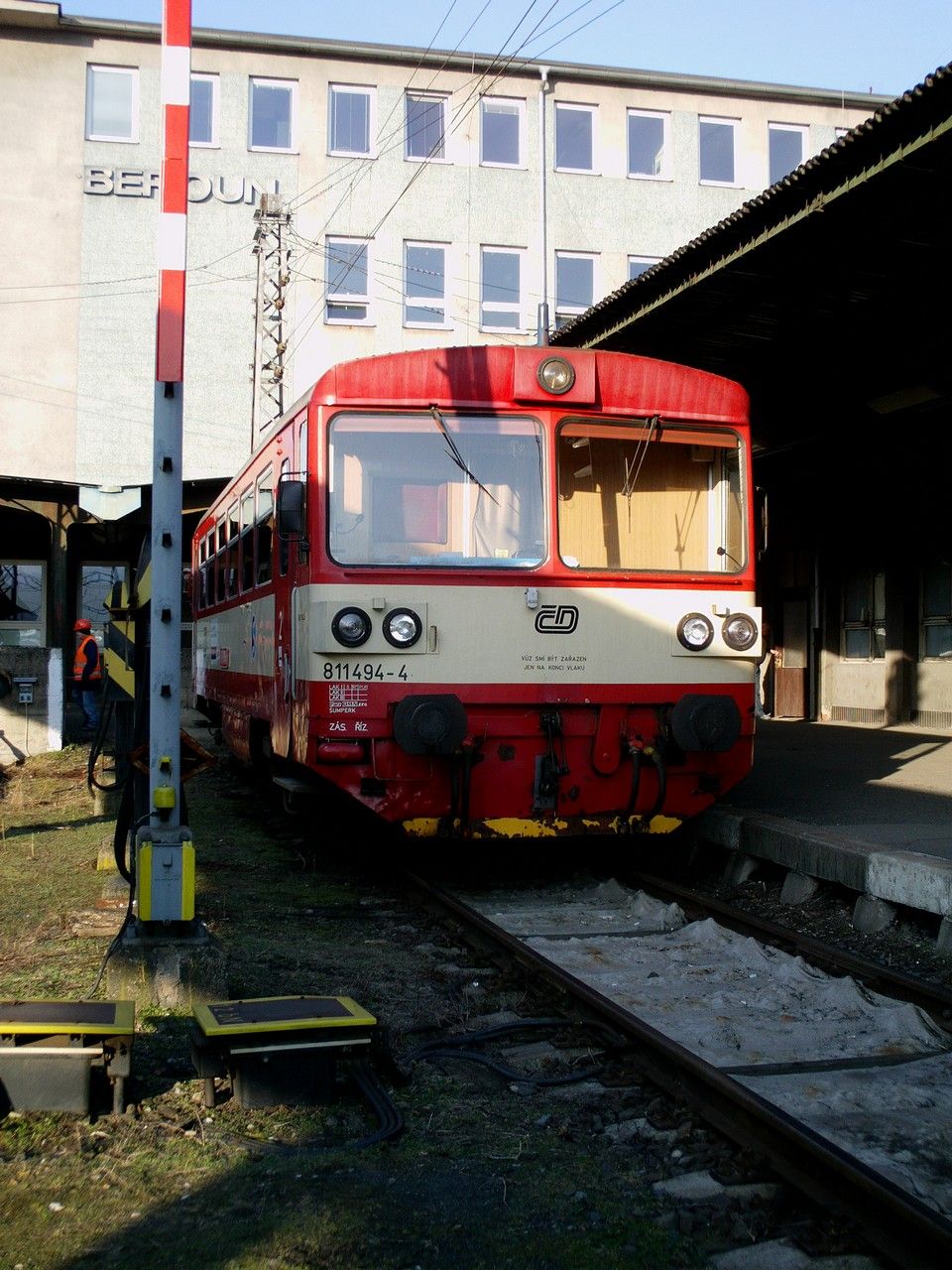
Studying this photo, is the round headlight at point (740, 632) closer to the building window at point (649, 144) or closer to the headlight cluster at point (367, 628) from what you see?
the headlight cluster at point (367, 628)

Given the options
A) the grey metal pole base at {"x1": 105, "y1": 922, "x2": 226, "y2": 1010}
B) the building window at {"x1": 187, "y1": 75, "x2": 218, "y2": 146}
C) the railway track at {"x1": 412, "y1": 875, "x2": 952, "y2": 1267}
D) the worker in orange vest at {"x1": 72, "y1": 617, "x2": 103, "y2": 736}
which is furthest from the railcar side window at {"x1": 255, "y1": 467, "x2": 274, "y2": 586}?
the building window at {"x1": 187, "y1": 75, "x2": 218, "y2": 146}

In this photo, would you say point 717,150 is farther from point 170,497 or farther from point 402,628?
point 170,497

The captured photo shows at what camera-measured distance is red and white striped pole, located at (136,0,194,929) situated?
5.21 metres

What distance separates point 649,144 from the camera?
35.1 meters

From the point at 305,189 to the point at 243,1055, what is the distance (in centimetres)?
3175

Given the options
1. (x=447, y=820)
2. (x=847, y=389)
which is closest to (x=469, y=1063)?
(x=447, y=820)

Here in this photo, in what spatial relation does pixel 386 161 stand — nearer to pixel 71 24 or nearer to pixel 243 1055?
pixel 71 24

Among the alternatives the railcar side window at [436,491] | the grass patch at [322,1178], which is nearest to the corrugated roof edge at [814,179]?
the railcar side window at [436,491]

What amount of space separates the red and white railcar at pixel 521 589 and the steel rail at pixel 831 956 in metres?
0.62

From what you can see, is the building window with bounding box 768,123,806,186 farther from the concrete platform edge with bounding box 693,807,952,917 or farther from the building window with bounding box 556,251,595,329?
the concrete platform edge with bounding box 693,807,952,917

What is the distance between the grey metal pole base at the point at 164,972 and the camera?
5066 mm

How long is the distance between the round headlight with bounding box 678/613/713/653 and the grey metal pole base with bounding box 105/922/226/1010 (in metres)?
3.70

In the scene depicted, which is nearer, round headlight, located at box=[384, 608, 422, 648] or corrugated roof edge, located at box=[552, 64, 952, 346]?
round headlight, located at box=[384, 608, 422, 648]

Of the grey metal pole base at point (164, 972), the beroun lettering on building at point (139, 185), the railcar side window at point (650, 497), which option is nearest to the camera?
the grey metal pole base at point (164, 972)
